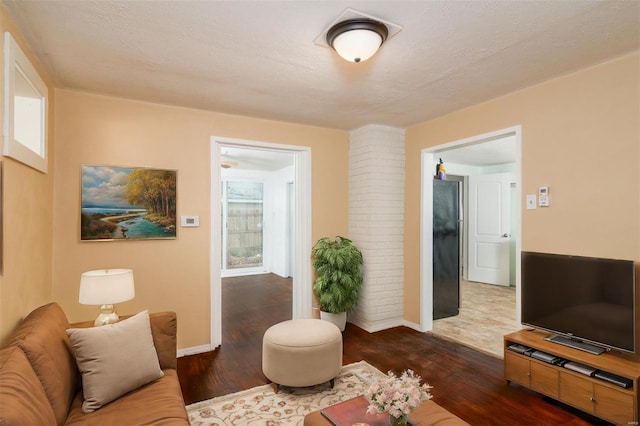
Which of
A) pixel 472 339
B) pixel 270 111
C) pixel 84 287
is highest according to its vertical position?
pixel 270 111

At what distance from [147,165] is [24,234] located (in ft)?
4.19

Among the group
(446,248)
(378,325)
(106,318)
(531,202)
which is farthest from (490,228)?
(106,318)

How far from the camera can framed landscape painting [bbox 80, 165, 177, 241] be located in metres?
2.97

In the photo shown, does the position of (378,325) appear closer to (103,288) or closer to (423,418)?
(423,418)

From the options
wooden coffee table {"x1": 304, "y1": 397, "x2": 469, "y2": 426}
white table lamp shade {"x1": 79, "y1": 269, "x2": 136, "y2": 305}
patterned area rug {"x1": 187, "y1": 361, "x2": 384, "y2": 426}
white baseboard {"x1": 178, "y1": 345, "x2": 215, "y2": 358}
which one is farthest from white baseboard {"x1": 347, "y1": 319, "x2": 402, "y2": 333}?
white table lamp shade {"x1": 79, "y1": 269, "x2": 136, "y2": 305}

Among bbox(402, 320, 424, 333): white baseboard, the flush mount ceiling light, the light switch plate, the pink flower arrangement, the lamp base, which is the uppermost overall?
the flush mount ceiling light

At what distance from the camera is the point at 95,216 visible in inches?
118

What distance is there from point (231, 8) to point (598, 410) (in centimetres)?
332

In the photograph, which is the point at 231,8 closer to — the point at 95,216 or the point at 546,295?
the point at 95,216

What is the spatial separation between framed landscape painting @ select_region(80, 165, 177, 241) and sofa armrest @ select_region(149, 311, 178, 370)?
1.24 meters

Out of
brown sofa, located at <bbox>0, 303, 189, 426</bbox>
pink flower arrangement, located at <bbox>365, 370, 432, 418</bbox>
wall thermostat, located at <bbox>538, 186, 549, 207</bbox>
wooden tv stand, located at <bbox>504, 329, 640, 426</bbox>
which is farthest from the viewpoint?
wall thermostat, located at <bbox>538, 186, 549, 207</bbox>

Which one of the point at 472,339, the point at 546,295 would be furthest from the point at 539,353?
the point at 472,339

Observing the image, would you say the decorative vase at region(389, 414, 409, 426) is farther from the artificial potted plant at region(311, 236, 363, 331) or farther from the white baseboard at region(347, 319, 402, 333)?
the white baseboard at region(347, 319, 402, 333)

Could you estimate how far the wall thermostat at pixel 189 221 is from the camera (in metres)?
3.36
